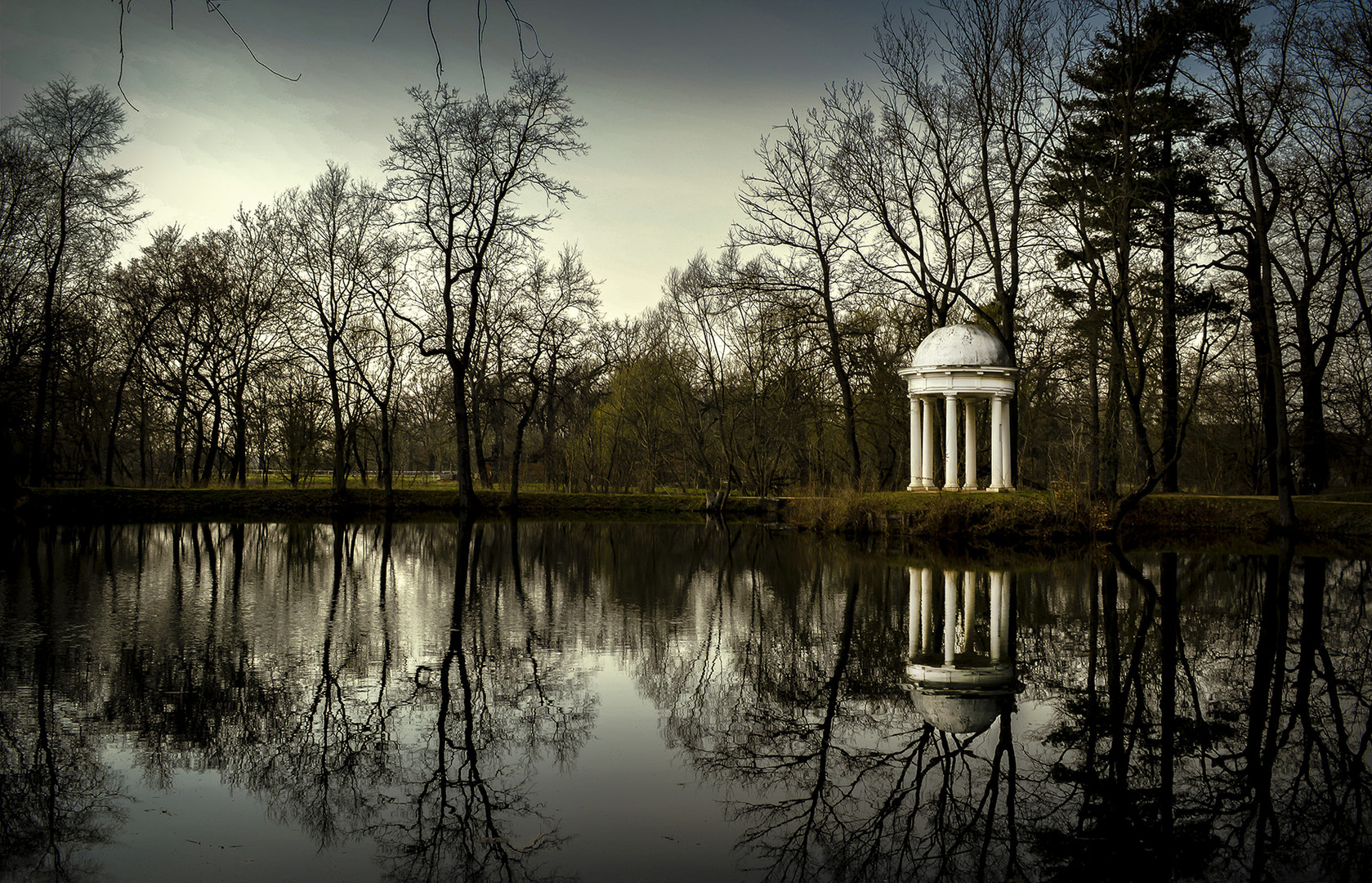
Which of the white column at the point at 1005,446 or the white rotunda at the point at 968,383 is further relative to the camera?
the white column at the point at 1005,446

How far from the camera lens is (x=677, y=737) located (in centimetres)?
601

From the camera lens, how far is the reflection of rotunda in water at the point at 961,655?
654 cm

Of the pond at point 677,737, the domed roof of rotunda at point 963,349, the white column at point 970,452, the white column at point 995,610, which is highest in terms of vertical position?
the domed roof of rotunda at point 963,349

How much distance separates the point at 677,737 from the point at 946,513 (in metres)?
19.0

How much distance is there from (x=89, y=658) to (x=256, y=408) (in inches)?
1465

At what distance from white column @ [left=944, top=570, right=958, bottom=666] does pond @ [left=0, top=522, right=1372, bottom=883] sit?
7 centimetres

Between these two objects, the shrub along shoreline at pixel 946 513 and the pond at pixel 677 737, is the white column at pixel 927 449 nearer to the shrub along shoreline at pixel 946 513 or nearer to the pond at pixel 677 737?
the shrub along shoreline at pixel 946 513

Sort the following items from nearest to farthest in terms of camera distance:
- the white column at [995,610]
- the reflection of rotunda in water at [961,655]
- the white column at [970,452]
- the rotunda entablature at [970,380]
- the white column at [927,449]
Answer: the reflection of rotunda in water at [961,655], the white column at [995,610], the rotunda entablature at [970,380], the white column at [970,452], the white column at [927,449]

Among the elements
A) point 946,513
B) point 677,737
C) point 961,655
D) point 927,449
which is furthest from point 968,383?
point 677,737

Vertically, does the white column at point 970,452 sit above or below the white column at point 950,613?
above

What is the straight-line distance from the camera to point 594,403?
4506cm

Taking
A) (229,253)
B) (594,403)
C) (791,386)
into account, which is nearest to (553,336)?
(594,403)

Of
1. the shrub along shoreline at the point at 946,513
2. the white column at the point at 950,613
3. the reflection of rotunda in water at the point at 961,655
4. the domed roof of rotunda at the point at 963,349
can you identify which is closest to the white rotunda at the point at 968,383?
the domed roof of rotunda at the point at 963,349

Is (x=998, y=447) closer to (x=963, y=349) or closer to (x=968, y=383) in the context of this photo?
(x=968, y=383)
